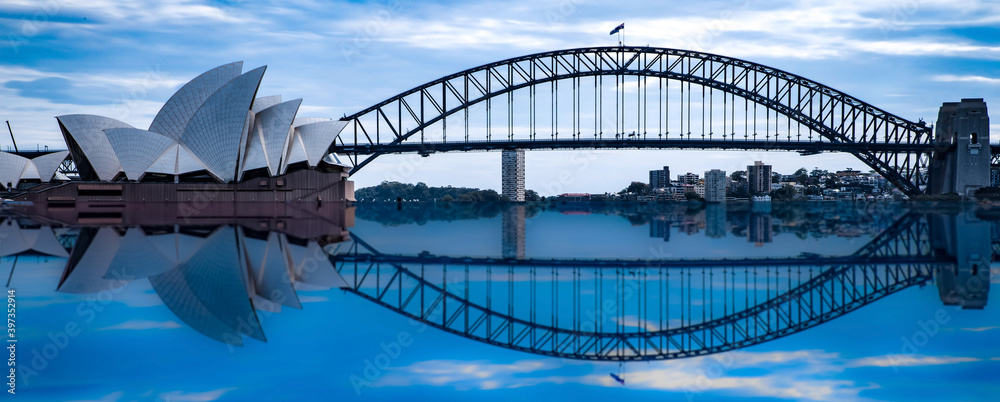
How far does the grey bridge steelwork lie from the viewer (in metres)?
10.4

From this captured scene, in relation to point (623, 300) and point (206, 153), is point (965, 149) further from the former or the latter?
point (623, 300)

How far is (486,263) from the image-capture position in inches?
784

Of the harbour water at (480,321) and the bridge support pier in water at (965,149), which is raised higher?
the bridge support pier in water at (965,149)

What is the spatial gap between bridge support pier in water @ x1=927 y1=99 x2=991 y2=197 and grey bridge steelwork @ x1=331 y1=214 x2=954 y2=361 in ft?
243

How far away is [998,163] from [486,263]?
97977 millimetres

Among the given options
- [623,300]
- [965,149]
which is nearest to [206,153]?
[623,300]

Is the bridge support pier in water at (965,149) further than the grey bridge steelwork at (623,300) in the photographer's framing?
Yes

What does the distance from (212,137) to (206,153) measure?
1.77 metres

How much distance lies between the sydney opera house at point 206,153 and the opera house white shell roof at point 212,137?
8cm

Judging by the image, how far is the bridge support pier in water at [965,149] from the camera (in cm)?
8375

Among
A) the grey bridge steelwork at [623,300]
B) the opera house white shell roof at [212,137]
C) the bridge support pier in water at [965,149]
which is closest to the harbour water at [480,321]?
the grey bridge steelwork at [623,300]

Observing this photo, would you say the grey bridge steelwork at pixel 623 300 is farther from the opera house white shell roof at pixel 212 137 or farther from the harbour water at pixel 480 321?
the opera house white shell roof at pixel 212 137

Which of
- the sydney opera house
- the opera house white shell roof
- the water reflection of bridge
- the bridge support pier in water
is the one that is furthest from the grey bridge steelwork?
the bridge support pier in water

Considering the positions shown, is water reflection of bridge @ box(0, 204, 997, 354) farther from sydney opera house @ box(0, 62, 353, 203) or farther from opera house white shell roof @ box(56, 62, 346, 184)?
sydney opera house @ box(0, 62, 353, 203)
